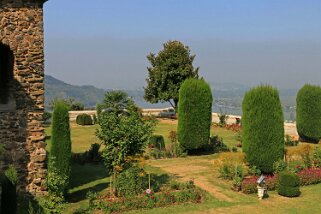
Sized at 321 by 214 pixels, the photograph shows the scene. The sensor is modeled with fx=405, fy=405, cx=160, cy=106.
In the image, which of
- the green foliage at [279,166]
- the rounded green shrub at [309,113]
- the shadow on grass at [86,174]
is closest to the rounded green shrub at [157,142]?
the shadow on grass at [86,174]

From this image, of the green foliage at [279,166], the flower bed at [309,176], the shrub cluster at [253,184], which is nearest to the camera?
the shrub cluster at [253,184]

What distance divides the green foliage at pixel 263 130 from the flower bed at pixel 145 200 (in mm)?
3927

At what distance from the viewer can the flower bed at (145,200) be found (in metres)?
13.3

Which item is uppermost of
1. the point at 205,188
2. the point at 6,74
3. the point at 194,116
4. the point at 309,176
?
the point at 6,74

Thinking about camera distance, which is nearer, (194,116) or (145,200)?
(145,200)

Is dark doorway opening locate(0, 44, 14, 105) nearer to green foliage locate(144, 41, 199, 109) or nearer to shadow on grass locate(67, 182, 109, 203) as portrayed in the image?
shadow on grass locate(67, 182, 109, 203)

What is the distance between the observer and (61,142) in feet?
46.1

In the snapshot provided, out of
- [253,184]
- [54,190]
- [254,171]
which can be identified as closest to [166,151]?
[254,171]

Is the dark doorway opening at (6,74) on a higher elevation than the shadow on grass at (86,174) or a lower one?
higher

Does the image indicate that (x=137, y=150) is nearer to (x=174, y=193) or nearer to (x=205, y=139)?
(x=174, y=193)

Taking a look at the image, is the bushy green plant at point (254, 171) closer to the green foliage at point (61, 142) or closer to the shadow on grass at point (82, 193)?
the shadow on grass at point (82, 193)

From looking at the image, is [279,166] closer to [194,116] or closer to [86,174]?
[194,116]

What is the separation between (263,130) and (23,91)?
1006 centimetres

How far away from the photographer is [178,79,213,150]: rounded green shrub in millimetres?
23172
